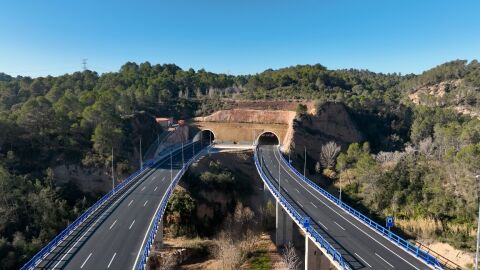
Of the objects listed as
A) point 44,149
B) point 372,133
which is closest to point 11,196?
point 44,149

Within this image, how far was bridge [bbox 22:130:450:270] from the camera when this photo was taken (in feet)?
76.5

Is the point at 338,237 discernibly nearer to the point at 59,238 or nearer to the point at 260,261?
the point at 260,261

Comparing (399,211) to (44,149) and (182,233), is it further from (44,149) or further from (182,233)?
(44,149)

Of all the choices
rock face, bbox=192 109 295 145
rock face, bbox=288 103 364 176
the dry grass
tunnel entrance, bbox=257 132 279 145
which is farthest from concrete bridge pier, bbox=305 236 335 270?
tunnel entrance, bbox=257 132 279 145

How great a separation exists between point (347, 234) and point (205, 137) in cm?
6159

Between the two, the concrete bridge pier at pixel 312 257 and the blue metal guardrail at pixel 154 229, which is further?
the concrete bridge pier at pixel 312 257

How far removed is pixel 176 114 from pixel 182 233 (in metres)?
51.3

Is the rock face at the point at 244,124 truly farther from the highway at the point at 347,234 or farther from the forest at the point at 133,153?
the highway at the point at 347,234

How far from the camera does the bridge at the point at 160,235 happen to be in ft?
76.5

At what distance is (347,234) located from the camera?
29.4m

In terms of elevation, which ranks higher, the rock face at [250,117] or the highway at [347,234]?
the rock face at [250,117]

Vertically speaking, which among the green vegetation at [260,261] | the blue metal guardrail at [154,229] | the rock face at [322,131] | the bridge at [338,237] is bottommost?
the green vegetation at [260,261]

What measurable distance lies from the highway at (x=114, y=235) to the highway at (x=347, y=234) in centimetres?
1587

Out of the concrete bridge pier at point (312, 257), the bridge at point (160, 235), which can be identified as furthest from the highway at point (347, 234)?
the concrete bridge pier at point (312, 257)
